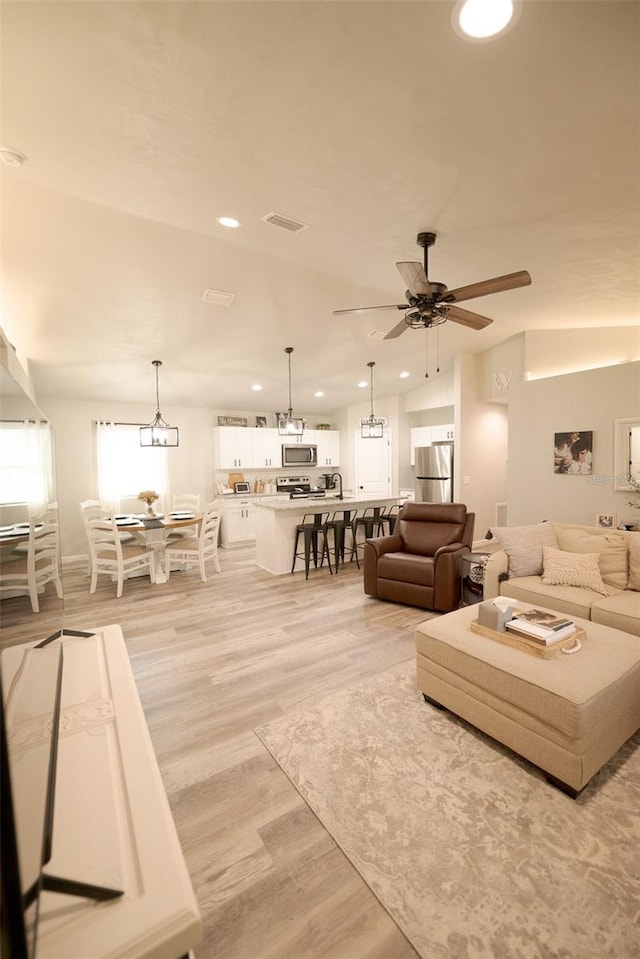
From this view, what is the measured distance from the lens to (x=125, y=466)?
21.6 ft

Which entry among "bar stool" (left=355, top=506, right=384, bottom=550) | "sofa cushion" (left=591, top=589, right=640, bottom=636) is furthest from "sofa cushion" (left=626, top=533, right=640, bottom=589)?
"bar stool" (left=355, top=506, right=384, bottom=550)

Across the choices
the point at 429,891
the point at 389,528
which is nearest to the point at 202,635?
the point at 429,891

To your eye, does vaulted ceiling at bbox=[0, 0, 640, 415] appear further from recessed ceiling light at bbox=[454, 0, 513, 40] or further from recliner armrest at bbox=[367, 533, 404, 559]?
recliner armrest at bbox=[367, 533, 404, 559]

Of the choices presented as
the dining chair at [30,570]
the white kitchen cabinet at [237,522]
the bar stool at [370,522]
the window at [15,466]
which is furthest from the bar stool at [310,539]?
the window at [15,466]

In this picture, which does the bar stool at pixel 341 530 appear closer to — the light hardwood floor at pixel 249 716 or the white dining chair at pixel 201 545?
the light hardwood floor at pixel 249 716

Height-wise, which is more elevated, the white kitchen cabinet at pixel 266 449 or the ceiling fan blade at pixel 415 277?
the ceiling fan blade at pixel 415 277

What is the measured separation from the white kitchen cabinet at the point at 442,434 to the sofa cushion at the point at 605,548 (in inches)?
154

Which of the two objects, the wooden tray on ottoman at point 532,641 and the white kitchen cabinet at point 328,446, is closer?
the wooden tray on ottoman at point 532,641

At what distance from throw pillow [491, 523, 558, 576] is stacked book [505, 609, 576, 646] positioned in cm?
109

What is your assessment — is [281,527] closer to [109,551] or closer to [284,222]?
[109,551]

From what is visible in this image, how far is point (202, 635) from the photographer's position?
3479 mm

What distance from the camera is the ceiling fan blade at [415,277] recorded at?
7.71ft

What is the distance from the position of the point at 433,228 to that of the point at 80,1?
2.18 m

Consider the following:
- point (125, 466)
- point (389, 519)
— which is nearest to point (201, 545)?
point (125, 466)
